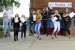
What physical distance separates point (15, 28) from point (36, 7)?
566cm

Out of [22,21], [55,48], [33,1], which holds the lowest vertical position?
[55,48]

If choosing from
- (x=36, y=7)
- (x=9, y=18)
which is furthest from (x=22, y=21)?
(x=36, y=7)

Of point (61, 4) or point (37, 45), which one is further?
point (61, 4)

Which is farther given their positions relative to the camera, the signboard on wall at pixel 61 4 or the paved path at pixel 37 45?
the signboard on wall at pixel 61 4

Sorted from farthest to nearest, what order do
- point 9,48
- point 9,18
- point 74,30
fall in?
point 74,30 < point 9,18 < point 9,48

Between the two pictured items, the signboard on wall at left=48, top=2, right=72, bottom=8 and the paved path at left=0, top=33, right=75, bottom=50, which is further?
the signboard on wall at left=48, top=2, right=72, bottom=8

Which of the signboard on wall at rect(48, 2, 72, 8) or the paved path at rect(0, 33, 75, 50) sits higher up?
the signboard on wall at rect(48, 2, 72, 8)

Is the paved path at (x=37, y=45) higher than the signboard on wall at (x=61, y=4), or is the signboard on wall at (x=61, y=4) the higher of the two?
the signboard on wall at (x=61, y=4)

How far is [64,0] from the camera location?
20.6 m

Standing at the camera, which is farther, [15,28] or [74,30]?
[74,30]

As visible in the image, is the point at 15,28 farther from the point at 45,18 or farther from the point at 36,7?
the point at 36,7

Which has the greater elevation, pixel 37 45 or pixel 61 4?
pixel 61 4

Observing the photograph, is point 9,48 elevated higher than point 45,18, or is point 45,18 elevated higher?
point 45,18

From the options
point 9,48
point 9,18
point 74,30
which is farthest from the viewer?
point 74,30
